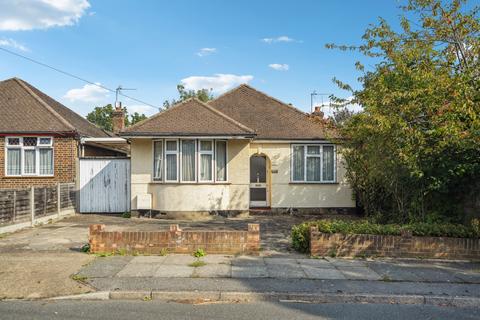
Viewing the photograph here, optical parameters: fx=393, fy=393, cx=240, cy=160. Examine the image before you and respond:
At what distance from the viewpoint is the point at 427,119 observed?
9.38 m

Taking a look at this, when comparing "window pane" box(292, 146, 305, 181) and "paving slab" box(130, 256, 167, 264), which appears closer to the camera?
"paving slab" box(130, 256, 167, 264)

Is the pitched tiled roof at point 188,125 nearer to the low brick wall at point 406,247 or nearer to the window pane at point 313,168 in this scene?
the window pane at point 313,168

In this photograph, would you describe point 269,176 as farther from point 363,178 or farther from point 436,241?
point 436,241

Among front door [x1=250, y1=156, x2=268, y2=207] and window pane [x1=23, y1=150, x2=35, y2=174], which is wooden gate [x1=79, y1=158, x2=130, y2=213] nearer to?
window pane [x1=23, y1=150, x2=35, y2=174]

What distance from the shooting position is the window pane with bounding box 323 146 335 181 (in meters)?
16.0

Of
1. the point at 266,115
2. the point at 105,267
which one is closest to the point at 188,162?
the point at 266,115

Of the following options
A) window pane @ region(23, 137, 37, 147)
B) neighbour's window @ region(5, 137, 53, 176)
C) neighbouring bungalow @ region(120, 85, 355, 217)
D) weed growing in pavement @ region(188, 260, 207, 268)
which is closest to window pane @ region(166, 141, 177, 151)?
neighbouring bungalow @ region(120, 85, 355, 217)

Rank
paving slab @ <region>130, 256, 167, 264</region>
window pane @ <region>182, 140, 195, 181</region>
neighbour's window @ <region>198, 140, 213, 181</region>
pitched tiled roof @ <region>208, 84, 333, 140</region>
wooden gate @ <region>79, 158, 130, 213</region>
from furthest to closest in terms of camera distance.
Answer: pitched tiled roof @ <region>208, 84, 333, 140</region> < wooden gate @ <region>79, 158, 130, 213</region> < neighbour's window @ <region>198, 140, 213, 181</region> < window pane @ <region>182, 140, 195, 181</region> < paving slab @ <region>130, 256, 167, 264</region>

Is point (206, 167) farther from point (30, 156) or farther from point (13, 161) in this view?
point (13, 161)

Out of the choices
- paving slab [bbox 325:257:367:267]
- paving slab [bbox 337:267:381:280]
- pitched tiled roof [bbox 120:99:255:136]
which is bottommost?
paving slab [bbox 337:267:381:280]

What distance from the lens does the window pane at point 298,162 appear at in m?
16.0

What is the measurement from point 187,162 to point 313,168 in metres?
5.23

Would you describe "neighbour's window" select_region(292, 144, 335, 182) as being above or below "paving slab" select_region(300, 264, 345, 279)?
above

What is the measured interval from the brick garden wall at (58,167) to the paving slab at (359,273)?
12076 millimetres
